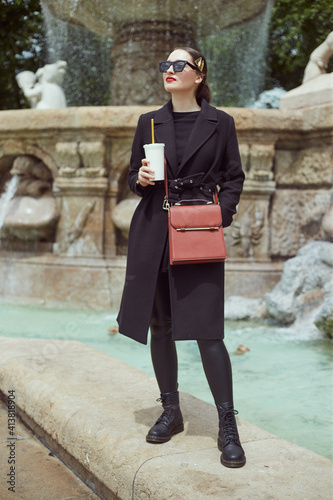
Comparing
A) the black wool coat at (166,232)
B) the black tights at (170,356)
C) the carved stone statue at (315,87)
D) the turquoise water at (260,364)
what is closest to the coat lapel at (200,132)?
the black wool coat at (166,232)

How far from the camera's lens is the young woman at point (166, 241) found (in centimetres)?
240

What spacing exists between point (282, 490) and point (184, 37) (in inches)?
319

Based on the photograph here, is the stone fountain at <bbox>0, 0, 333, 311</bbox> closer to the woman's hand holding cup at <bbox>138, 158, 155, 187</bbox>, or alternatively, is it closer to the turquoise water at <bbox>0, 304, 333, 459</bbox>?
the turquoise water at <bbox>0, 304, 333, 459</bbox>

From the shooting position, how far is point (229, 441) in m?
2.28

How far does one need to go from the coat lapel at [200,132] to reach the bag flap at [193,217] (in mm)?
164

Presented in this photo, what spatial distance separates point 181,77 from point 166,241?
0.64 m

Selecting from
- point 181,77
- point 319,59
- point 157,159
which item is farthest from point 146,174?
point 319,59

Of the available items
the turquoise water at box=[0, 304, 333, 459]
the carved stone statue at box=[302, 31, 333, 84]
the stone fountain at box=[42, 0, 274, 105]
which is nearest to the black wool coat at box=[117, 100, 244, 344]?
the turquoise water at box=[0, 304, 333, 459]

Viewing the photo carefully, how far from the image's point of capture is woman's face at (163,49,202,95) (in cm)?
247

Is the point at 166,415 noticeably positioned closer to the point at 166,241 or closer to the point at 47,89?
the point at 166,241

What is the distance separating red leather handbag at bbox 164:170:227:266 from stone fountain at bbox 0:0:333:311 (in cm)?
416

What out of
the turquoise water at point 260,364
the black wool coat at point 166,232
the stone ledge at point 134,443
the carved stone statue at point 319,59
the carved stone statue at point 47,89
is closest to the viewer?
the stone ledge at point 134,443

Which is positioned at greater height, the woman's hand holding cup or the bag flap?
the woman's hand holding cup

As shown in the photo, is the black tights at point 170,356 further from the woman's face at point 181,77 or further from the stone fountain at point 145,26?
the stone fountain at point 145,26
